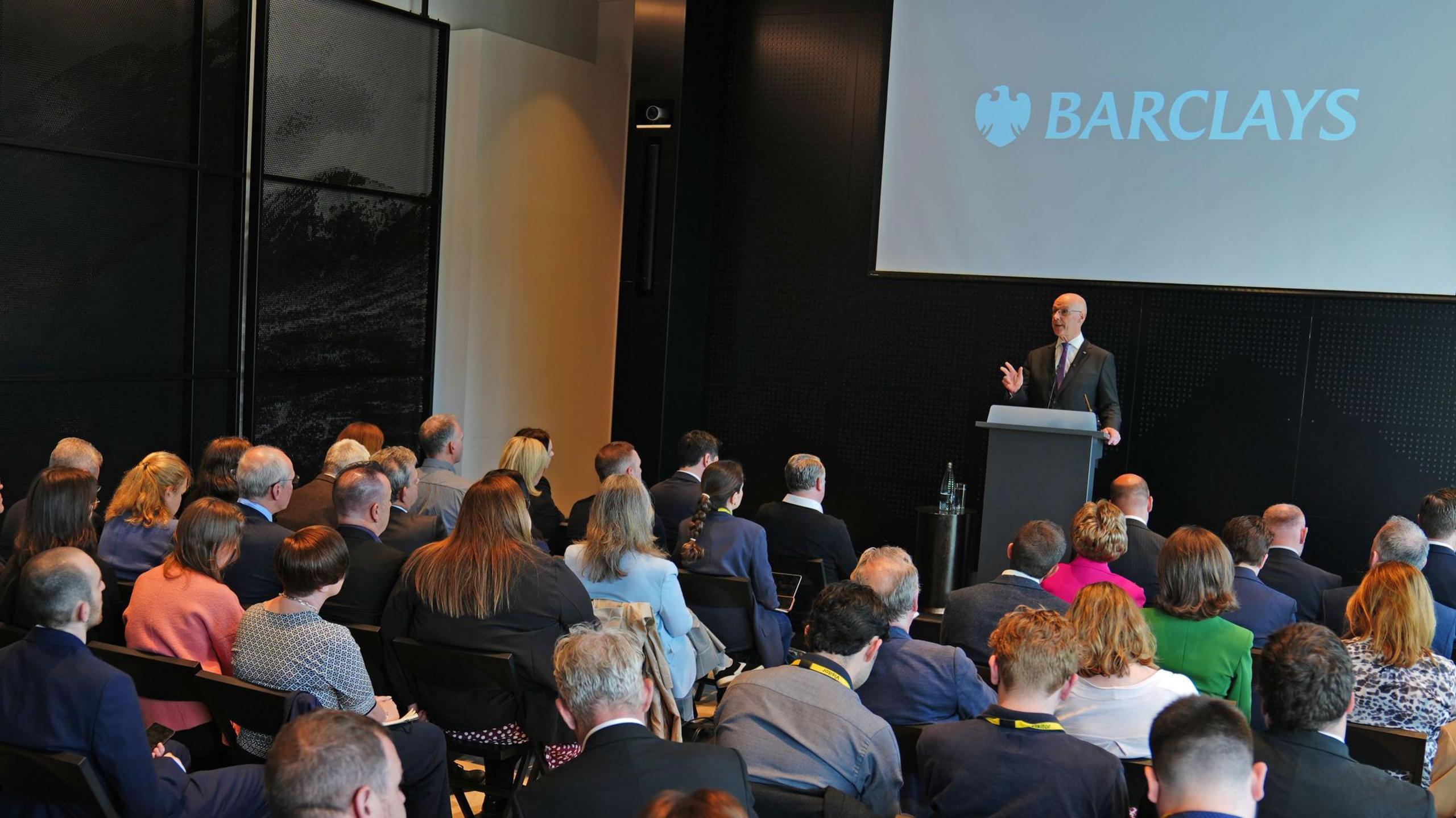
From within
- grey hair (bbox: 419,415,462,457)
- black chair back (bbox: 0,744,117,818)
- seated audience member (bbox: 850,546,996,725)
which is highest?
grey hair (bbox: 419,415,462,457)

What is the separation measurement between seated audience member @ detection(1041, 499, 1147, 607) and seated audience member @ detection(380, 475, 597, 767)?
1790mm

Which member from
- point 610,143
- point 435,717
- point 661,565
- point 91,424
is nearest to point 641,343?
point 610,143

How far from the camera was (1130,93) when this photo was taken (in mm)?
6910

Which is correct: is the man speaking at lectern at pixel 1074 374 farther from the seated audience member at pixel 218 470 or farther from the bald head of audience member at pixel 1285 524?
the seated audience member at pixel 218 470

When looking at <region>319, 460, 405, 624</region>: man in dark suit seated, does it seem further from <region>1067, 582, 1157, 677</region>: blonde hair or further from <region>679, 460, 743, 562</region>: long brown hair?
<region>1067, 582, 1157, 677</region>: blonde hair

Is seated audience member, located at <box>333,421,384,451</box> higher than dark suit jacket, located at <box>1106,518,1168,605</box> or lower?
higher

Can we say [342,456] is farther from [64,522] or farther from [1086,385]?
[1086,385]

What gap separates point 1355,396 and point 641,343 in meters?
4.33

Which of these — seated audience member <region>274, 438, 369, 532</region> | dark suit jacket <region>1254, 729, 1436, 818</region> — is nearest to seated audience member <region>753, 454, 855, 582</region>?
seated audience member <region>274, 438, 369, 532</region>

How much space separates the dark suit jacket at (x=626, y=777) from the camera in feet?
6.88

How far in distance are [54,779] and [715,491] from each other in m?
2.68

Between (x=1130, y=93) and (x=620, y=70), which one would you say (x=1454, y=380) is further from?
(x=620, y=70)

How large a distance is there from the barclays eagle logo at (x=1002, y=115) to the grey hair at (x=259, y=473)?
4.86 metres

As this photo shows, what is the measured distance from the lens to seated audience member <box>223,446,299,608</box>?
375 centimetres
